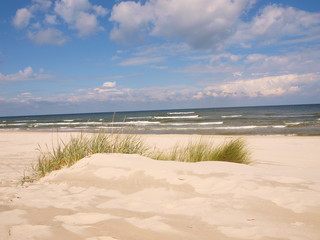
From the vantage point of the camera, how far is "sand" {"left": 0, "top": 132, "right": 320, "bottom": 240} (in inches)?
106

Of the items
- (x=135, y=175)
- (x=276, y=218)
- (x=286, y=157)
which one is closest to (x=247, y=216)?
(x=276, y=218)

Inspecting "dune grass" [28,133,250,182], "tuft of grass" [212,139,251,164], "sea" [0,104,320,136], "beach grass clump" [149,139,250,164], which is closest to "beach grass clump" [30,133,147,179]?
"dune grass" [28,133,250,182]

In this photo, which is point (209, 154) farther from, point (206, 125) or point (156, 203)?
point (206, 125)

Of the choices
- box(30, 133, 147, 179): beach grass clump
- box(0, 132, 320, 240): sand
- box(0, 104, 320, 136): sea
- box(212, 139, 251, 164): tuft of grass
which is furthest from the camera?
box(0, 104, 320, 136): sea

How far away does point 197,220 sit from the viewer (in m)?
2.96

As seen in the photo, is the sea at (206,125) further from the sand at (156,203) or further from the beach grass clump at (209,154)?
the sand at (156,203)

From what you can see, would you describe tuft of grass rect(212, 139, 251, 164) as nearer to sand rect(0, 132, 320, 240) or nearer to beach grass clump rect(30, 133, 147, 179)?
sand rect(0, 132, 320, 240)

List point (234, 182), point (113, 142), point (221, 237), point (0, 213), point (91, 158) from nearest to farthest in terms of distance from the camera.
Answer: point (221, 237), point (0, 213), point (234, 182), point (91, 158), point (113, 142)

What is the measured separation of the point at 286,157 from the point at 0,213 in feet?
29.3

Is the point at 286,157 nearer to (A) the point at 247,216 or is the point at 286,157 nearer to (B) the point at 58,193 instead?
(A) the point at 247,216

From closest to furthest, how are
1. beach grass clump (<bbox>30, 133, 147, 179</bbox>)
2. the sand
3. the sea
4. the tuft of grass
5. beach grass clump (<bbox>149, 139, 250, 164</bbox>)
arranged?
the sand, beach grass clump (<bbox>30, 133, 147, 179</bbox>), beach grass clump (<bbox>149, 139, 250, 164</bbox>), the tuft of grass, the sea

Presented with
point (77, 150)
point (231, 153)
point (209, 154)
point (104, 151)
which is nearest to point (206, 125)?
point (231, 153)

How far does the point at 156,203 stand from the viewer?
361 centimetres

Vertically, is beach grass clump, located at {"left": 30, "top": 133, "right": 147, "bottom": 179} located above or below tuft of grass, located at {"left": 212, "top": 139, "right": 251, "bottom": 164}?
above
